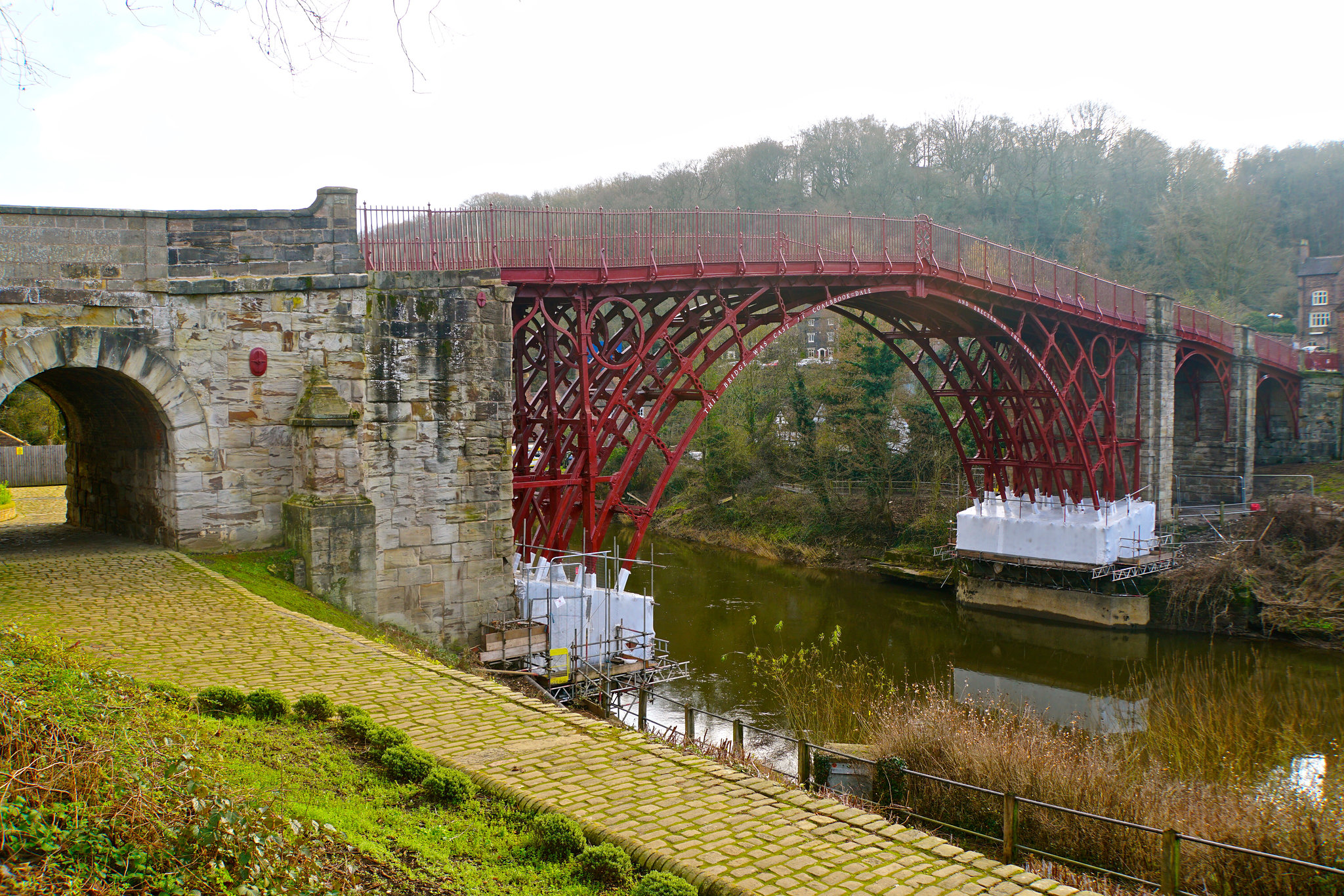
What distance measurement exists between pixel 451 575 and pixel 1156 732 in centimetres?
983

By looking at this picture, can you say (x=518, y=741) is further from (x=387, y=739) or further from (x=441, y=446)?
(x=441, y=446)

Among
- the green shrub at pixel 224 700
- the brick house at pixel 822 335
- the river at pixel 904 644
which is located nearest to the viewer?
the green shrub at pixel 224 700

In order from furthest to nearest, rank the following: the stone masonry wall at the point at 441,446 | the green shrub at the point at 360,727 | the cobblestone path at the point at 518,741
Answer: the stone masonry wall at the point at 441,446
the green shrub at the point at 360,727
the cobblestone path at the point at 518,741

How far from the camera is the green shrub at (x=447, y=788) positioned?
560cm

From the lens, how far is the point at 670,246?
651 inches

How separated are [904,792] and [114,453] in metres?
10.7

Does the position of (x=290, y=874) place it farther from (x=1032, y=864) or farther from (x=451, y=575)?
(x=451, y=575)

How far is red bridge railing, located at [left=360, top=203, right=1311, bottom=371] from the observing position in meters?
14.0

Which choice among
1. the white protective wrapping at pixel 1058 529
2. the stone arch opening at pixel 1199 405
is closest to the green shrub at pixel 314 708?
the white protective wrapping at pixel 1058 529

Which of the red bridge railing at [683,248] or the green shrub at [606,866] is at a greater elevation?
the red bridge railing at [683,248]

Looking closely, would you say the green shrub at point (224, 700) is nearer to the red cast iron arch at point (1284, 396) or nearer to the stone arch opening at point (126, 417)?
the stone arch opening at point (126, 417)

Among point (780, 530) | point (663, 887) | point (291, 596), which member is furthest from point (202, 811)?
point (780, 530)

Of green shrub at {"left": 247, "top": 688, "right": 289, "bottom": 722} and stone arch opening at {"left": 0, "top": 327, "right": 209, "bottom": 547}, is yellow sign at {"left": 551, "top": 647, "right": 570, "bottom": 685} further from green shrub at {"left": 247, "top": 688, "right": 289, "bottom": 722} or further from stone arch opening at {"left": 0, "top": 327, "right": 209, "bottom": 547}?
green shrub at {"left": 247, "top": 688, "right": 289, "bottom": 722}

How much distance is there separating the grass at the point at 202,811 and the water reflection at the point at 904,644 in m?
11.2
